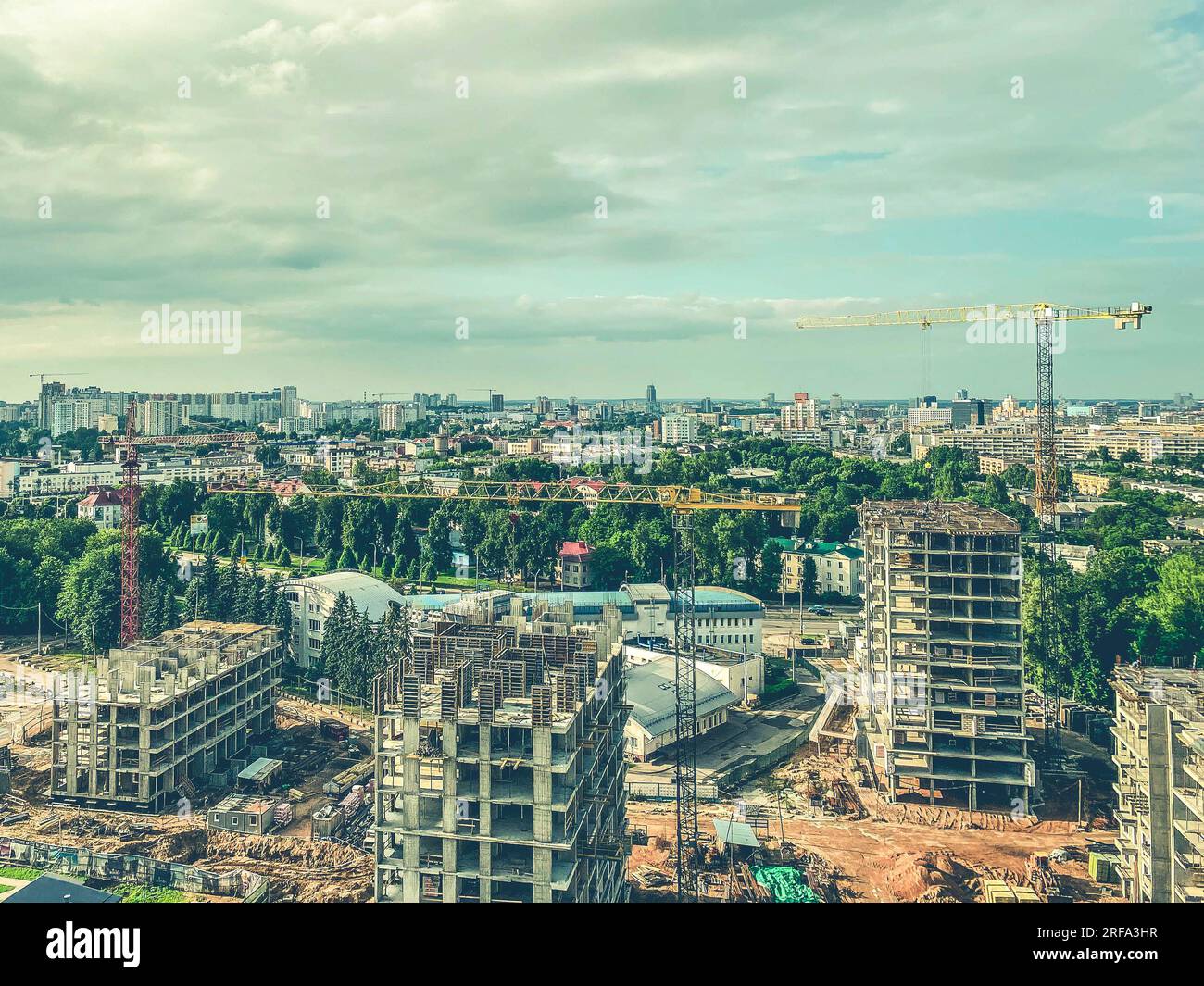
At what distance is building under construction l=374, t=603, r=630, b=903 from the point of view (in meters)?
6.23

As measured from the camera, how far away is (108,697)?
10383 millimetres

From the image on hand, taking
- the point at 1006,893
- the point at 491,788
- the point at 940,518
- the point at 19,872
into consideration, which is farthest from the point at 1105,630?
the point at 19,872

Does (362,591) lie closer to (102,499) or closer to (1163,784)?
(1163,784)

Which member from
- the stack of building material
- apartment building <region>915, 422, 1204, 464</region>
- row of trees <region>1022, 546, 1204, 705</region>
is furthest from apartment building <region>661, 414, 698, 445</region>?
the stack of building material

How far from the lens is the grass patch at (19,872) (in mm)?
8811

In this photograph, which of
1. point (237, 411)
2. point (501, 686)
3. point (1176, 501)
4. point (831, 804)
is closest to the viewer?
point (501, 686)

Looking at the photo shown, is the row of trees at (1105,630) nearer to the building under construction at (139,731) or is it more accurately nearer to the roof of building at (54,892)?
the building under construction at (139,731)

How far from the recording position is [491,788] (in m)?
6.40

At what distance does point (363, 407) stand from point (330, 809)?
74.2 meters

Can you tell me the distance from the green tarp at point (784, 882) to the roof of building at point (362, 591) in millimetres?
8351

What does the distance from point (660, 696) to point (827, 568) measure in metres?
10.3

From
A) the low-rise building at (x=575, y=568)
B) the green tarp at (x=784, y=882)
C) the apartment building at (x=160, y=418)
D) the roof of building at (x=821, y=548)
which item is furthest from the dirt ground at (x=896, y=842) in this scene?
the apartment building at (x=160, y=418)
